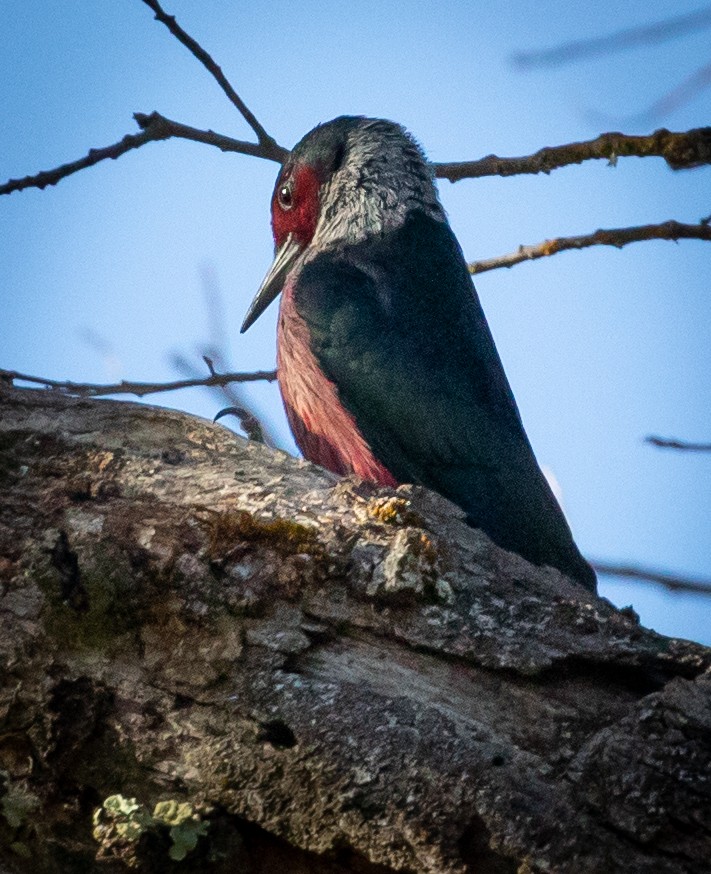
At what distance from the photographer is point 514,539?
13.9 ft

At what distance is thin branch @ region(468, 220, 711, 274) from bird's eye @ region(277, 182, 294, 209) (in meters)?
1.59

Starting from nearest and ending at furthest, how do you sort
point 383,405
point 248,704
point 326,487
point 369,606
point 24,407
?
point 248,704 < point 369,606 < point 326,487 < point 24,407 < point 383,405

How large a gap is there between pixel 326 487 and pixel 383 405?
205cm

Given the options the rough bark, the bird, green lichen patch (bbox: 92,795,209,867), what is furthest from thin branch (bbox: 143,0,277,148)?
green lichen patch (bbox: 92,795,209,867)

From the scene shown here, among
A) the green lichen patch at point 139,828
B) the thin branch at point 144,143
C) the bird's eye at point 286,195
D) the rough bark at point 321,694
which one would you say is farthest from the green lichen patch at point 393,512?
the bird's eye at point 286,195

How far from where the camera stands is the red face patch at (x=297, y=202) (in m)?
6.17

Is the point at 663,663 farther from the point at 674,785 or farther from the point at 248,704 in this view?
the point at 248,704

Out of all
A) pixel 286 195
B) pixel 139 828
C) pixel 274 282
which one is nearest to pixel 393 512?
pixel 139 828

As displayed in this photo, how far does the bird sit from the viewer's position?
173 inches

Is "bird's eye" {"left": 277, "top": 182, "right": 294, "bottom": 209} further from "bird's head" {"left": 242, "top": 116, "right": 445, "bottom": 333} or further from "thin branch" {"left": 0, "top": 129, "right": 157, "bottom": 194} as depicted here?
"thin branch" {"left": 0, "top": 129, "right": 157, "bottom": 194}

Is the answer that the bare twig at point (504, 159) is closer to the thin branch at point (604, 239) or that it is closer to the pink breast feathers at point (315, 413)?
the thin branch at point (604, 239)

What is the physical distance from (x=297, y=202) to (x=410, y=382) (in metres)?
1.97

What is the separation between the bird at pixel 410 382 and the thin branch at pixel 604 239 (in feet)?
1.21

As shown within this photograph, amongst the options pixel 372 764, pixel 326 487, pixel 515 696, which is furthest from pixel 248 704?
pixel 326 487
